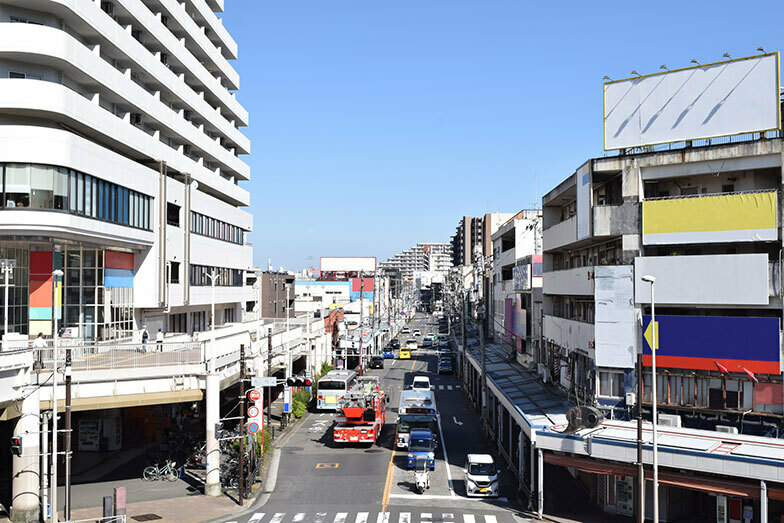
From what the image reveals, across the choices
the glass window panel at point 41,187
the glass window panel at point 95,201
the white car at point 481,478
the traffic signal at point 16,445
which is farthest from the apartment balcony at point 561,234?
the traffic signal at point 16,445

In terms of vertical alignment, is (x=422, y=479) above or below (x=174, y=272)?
below

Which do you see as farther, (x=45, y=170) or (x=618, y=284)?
(x=45, y=170)

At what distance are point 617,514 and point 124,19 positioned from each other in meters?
39.7

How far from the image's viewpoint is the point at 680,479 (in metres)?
24.9

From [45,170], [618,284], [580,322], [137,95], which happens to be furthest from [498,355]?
[45,170]

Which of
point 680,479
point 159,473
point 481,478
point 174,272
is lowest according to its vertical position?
point 159,473

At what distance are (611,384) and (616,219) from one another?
734cm

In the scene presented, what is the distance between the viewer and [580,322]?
35.2 metres

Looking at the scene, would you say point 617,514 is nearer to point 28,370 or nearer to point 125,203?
point 28,370

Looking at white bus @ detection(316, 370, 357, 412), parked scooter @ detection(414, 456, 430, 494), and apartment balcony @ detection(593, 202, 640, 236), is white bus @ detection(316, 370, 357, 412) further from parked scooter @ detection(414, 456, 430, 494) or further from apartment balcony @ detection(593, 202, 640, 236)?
apartment balcony @ detection(593, 202, 640, 236)

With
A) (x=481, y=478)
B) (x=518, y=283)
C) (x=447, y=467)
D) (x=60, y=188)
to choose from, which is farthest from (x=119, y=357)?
(x=518, y=283)

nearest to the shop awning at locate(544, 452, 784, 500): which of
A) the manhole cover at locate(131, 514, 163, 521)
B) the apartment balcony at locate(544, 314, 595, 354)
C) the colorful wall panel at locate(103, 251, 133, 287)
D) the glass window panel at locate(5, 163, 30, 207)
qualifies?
the apartment balcony at locate(544, 314, 595, 354)

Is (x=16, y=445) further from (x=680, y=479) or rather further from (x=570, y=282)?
(x=570, y=282)

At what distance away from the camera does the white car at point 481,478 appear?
1249 inches
